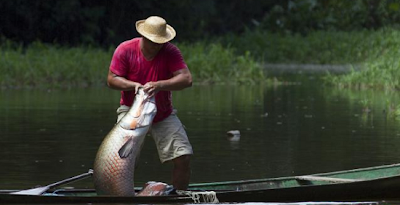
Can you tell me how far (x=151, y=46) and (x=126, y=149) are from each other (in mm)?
932

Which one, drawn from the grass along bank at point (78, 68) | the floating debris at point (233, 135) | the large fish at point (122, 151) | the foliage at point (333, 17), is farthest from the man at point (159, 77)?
the foliage at point (333, 17)

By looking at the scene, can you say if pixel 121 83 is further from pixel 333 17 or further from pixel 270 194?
pixel 333 17

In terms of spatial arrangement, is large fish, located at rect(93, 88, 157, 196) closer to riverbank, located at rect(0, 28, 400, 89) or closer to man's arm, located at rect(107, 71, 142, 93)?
man's arm, located at rect(107, 71, 142, 93)

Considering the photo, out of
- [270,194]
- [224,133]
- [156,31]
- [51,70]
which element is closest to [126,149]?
[156,31]

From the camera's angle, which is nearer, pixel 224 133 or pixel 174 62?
pixel 174 62

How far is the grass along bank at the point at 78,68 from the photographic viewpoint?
3012 centimetres

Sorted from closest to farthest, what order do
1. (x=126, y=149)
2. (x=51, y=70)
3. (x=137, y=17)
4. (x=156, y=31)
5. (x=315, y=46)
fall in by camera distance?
(x=126, y=149) < (x=156, y=31) < (x=51, y=70) < (x=137, y=17) < (x=315, y=46)

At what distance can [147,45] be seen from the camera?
32.8ft

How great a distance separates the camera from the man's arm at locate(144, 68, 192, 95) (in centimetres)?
980

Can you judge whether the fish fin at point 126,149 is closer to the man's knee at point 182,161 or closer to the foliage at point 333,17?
the man's knee at point 182,161

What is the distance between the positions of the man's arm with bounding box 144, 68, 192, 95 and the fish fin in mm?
457

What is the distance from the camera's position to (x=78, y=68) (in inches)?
1247

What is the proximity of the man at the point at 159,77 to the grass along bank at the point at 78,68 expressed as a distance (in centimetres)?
1970

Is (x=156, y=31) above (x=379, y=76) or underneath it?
above
